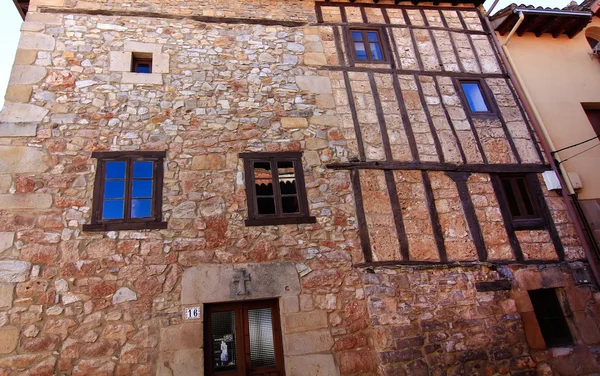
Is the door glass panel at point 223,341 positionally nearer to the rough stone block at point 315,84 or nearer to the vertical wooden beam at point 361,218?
the vertical wooden beam at point 361,218

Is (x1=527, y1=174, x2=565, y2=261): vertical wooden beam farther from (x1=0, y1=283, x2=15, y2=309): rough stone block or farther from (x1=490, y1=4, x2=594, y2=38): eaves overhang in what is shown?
(x1=0, y1=283, x2=15, y2=309): rough stone block

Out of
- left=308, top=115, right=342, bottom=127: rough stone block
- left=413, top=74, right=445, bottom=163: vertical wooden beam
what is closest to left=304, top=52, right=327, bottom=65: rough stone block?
left=308, top=115, right=342, bottom=127: rough stone block

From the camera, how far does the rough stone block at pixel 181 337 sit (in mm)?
4105

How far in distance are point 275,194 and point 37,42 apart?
4.07m

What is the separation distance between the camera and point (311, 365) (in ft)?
13.9

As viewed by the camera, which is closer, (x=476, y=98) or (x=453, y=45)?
(x=476, y=98)

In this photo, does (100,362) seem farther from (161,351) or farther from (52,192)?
(52,192)

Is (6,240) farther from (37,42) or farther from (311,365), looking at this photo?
(311,365)

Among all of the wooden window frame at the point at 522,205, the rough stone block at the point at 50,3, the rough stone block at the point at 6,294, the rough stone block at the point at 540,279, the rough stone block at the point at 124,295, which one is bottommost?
the rough stone block at the point at 540,279

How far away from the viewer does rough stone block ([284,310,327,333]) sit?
4.37 m

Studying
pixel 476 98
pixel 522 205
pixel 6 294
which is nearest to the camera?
pixel 6 294

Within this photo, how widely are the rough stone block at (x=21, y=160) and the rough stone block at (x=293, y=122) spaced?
3108 millimetres

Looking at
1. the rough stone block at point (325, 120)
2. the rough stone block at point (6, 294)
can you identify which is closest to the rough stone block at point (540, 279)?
the rough stone block at point (325, 120)

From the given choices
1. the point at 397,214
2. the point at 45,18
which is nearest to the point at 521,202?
the point at 397,214
